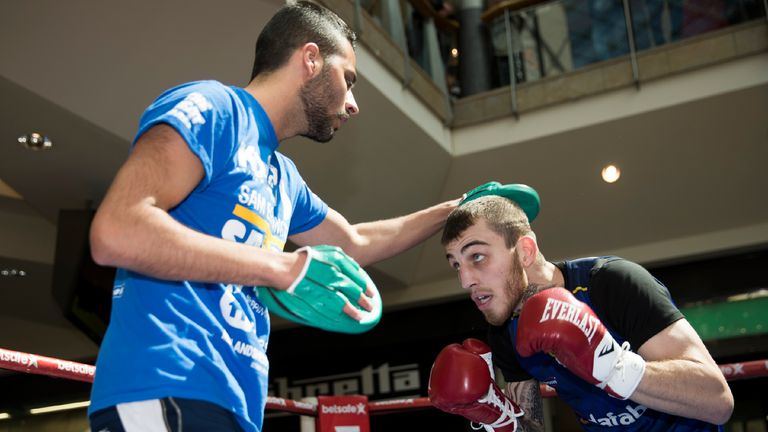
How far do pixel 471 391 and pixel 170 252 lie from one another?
3.79 ft

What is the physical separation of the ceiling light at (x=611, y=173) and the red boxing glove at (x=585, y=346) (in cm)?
466

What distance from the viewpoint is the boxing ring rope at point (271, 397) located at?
2049 mm

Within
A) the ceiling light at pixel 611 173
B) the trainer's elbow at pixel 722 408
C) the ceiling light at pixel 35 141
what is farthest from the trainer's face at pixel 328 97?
the ceiling light at pixel 611 173

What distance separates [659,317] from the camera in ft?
5.89

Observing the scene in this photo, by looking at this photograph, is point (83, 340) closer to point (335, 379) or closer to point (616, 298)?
point (335, 379)

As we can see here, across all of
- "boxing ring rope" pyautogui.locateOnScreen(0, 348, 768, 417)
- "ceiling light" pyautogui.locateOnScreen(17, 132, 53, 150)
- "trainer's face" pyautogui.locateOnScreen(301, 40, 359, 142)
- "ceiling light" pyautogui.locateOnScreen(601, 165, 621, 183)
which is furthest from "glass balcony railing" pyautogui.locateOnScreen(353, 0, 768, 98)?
"trainer's face" pyautogui.locateOnScreen(301, 40, 359, 142)

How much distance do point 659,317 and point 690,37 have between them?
15.0 ft

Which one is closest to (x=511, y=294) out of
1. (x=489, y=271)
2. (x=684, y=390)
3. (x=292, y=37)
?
(x=489, y=271)

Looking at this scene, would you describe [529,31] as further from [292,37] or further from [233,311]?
[233,311]

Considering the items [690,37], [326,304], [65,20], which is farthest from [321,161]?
[326,304]

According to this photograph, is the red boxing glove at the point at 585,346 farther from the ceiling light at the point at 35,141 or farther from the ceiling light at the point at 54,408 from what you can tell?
the ceiling light at the point at 54,408

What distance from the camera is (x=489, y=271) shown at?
204 centimetres

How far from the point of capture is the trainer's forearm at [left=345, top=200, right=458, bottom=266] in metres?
2.01

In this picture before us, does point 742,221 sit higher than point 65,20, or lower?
lower
